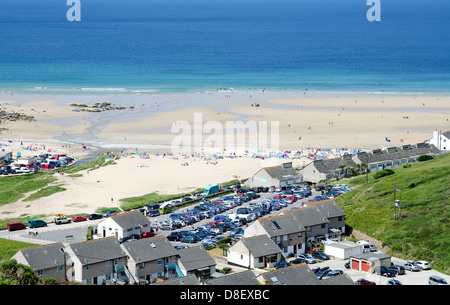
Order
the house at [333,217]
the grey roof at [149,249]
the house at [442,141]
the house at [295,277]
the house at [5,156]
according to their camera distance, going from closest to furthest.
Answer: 1. the house at [295,277]
2. the grey roof at [149,249]
3. the house at [333,217]
4. the house at [442,141]
5. the house at [5,156]

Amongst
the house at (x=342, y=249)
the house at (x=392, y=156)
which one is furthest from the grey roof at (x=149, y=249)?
the house at (x=392, y=156)

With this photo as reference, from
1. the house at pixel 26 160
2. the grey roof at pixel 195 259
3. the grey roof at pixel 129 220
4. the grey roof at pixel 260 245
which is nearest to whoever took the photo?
the grey roof at pixel 195 259

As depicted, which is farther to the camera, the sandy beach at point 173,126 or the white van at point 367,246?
the sandy beach at point 173,126

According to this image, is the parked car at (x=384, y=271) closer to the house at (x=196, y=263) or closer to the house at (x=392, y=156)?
the house at (x=196, y=263)

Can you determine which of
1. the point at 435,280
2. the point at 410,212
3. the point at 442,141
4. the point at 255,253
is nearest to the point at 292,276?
the point at 255,253

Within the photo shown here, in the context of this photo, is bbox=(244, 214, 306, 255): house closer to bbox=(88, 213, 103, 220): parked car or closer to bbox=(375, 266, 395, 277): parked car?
bbox=(375, 266, 395, 277): parked car

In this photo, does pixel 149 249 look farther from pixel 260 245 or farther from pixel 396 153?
pixel 396 153

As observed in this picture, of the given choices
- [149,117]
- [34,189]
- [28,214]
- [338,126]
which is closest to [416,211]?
[28,214]
